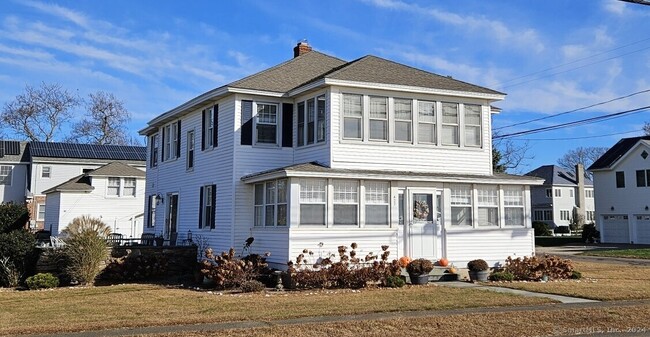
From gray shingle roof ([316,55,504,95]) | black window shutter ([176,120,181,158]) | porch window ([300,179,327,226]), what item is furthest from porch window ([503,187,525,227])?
black window shutter ([176,120,181,158])

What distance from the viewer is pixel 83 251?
59.3ft

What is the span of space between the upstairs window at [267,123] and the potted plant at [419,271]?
621 centimetres

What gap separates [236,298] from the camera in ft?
45.8

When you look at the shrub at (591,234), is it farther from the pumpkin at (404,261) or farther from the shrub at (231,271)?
the shrub at (231,271)

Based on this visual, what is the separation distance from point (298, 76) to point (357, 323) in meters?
12.4

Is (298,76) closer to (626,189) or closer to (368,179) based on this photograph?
(368,179)

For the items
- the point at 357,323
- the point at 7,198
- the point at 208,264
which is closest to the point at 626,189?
the point at 208,264

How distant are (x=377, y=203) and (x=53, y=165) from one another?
32.8 meters

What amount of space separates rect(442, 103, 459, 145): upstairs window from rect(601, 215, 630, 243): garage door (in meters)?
28.9

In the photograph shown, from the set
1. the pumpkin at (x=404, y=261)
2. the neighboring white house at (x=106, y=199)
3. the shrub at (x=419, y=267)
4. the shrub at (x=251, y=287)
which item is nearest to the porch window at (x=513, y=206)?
the pumpkin at (x=404, y=261)

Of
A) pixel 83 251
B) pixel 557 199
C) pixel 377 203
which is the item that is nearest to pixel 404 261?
pixel 377 203

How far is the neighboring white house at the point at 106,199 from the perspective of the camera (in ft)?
116

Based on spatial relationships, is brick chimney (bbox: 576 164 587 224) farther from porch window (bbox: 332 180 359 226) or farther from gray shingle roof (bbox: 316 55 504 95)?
porch window (bbox: 332 180 359 226)

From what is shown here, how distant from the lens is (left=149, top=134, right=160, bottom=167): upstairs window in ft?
88.2
